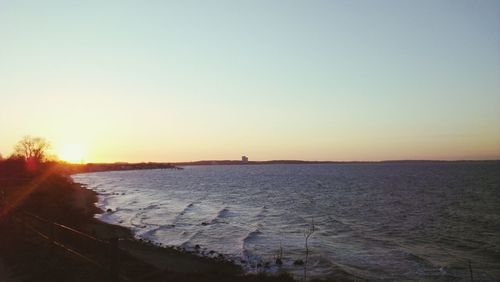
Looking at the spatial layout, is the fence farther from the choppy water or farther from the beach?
the choppy water

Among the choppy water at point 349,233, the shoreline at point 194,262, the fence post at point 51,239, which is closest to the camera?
the fence post at point 51,239

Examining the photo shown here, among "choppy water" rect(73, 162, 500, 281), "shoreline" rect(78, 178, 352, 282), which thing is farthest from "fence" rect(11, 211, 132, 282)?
"choppy water" rect(73, 162, 500, 281)

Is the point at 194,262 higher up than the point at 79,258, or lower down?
lower down

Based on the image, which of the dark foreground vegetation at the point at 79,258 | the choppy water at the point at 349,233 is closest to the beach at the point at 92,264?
the dark foreground vegetation at the point at 79,258

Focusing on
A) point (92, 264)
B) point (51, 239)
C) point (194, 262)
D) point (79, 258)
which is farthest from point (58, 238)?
point (194, 262)

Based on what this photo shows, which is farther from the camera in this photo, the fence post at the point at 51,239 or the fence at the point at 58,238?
the fence at the point at 58,238

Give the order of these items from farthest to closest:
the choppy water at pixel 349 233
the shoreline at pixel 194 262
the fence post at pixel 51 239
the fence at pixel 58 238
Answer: the choppy water at pixel 349 233 → the shoreline at pixel 194 262 → the fence at pixel 58 238 → the fence post at pixel 51 239

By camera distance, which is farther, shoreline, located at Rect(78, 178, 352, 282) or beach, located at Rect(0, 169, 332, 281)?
shoreline, located at Rect(78, 178, 352, 282)

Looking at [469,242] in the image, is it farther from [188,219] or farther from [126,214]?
[126,214]

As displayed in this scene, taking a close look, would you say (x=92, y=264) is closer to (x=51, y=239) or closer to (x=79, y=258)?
(x=79, y=258)

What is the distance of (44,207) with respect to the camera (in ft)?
105

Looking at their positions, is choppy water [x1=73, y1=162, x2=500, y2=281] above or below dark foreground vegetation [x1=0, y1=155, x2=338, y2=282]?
below

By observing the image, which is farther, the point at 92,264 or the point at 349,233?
the point at 349,233

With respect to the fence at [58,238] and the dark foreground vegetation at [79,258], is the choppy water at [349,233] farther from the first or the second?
the fence at [58,238]
